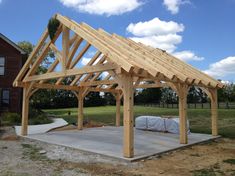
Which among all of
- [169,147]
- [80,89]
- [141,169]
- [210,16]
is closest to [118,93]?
[80,89]

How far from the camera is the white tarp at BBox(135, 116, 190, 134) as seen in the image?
42.7ft

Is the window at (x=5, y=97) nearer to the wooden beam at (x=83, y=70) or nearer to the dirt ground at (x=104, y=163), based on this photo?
the wooden beam at (x=83, y=70)

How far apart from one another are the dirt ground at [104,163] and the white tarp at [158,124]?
11.1ft

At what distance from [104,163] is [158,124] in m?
6.84

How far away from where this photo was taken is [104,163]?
7.22 meters

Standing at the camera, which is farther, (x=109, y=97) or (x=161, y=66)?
(x=109, y=97)

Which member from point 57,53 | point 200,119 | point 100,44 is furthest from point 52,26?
point 200,119

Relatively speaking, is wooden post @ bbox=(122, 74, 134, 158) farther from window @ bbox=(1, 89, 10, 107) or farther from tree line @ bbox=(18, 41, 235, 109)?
tree line @ bbox=(18, 41, 235, 109)

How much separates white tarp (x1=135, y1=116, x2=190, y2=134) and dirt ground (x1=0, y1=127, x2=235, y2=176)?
11.1 feet

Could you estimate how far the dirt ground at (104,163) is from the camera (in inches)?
251

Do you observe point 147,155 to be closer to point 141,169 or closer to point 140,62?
point 141,169

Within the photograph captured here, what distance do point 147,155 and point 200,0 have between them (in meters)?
6.85

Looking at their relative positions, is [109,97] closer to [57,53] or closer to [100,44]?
[57,53]

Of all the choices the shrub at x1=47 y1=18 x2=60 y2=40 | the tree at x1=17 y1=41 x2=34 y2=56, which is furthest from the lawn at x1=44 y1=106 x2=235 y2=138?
the tree at x1=17 y1=41 x2=34 y2=56
